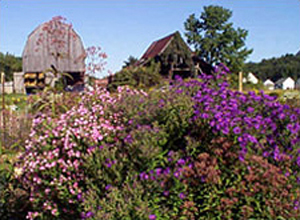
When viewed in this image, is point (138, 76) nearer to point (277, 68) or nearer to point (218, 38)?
point (218, 38)

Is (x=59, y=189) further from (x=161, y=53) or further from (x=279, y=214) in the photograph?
(x=161, y=53)

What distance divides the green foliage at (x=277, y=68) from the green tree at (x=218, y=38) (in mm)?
35554

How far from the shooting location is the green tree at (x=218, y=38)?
3562 cm

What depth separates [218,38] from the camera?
35.7 m

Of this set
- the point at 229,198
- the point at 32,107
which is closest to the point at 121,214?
the point at 229,198

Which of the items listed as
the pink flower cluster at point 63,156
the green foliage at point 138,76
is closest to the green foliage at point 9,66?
the green foliage at point 138,76

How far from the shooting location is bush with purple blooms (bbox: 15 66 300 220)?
2.71 m

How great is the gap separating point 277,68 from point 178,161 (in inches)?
3057

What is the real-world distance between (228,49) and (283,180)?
113ft

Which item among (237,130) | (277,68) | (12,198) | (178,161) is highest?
(277,68)

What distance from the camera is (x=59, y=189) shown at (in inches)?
123

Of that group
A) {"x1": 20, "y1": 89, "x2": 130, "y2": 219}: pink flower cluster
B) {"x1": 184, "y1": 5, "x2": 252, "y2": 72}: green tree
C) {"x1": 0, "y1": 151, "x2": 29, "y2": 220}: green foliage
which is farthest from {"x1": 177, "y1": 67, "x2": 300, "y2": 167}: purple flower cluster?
{"x1": 184, "y1": 5, "x2": 252, "y2": 72}: green tree

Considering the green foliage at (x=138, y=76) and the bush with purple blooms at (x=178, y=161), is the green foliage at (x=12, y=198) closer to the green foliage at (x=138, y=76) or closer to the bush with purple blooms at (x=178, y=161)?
the bush with purple blooms at (x=178, y=161)

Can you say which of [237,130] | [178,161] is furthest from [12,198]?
[237,130]
